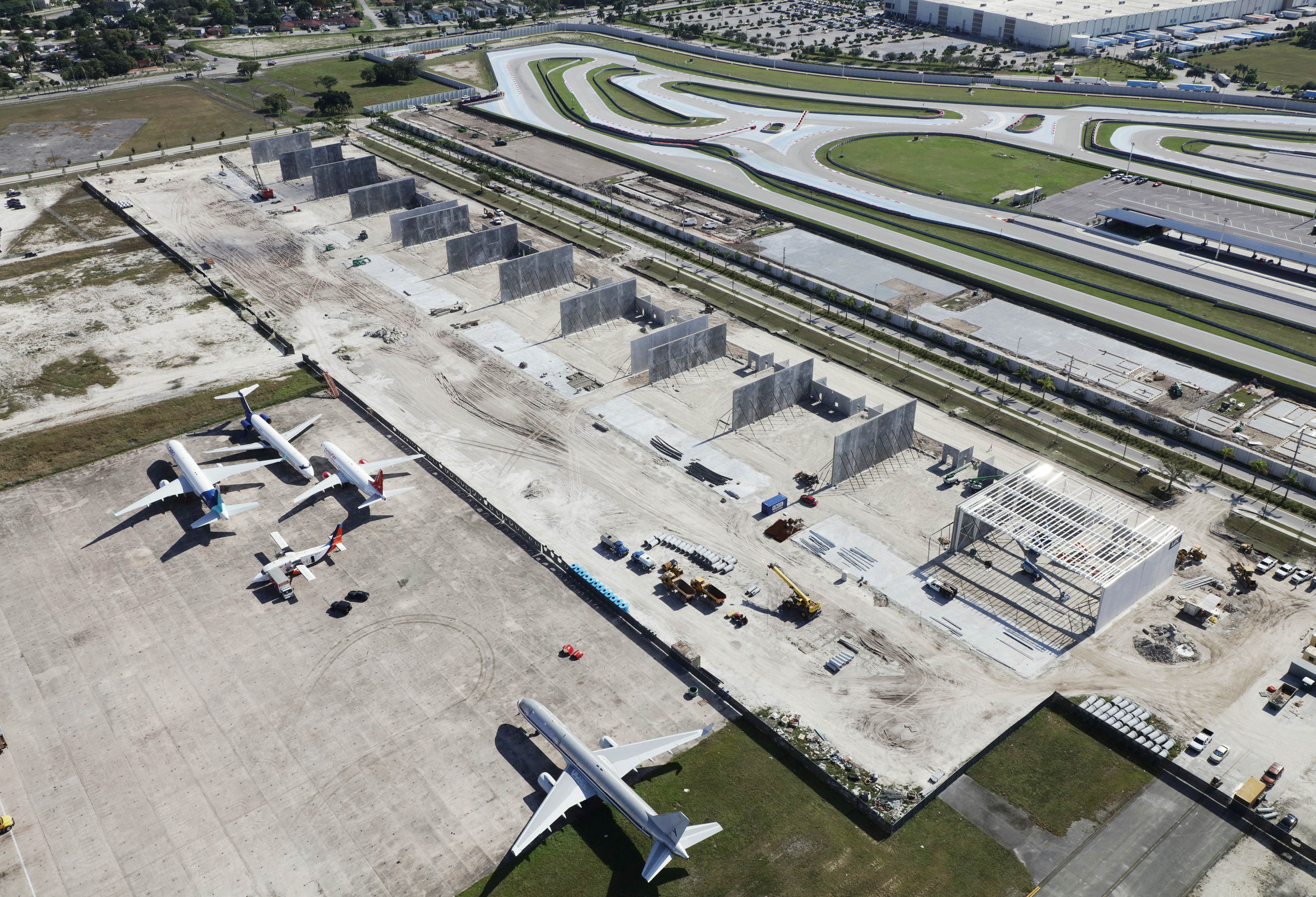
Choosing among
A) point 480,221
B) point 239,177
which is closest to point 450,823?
point 480,221

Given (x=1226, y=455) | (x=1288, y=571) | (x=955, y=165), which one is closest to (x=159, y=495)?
(x=1288, y=571)

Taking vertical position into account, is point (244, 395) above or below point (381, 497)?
above

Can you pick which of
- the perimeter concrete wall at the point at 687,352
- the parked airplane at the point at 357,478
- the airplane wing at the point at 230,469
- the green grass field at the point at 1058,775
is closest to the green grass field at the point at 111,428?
the airplane wing at the point at 230,469

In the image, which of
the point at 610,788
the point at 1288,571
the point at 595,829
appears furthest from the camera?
the point at 1288,571

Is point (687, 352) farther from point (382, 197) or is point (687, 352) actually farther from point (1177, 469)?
point (382, 197)

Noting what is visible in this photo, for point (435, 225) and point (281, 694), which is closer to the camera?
point (281, 694)

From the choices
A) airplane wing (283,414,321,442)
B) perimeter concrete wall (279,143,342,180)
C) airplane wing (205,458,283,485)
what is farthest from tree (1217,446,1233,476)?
perimeter concrete wall (279,143,342,180)

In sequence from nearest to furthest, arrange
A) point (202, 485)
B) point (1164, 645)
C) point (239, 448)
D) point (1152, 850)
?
point (1152, 850) < point (1164, 645) < point (202, 485) < point (239, 448)

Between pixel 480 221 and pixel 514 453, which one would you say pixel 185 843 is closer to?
pixel 514 453

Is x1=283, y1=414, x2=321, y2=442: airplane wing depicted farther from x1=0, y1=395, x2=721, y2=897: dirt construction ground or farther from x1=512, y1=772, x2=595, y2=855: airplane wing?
x1=512, y1=772, x2=595, y2=855: airplane wing
